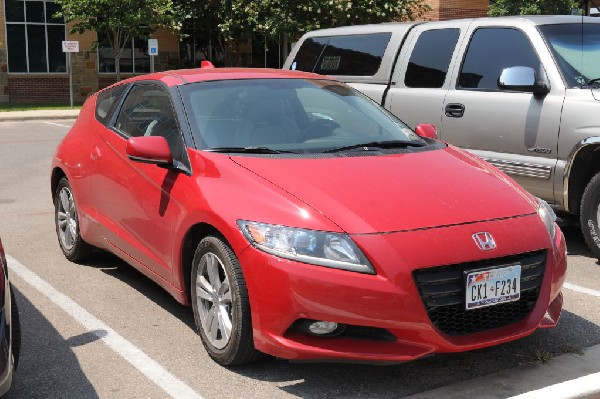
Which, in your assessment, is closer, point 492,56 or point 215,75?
point 215,75

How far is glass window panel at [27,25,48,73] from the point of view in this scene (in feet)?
101

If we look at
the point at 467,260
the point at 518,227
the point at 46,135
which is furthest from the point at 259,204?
the point at 46,135

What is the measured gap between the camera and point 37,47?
102ft

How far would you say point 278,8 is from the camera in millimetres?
28781

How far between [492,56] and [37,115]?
1990cm

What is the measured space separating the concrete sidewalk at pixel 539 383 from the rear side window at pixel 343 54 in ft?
15.2

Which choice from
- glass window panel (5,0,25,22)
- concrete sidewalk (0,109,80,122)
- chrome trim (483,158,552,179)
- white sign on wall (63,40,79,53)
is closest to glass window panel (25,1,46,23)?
glass window panel (5,0,25,22)

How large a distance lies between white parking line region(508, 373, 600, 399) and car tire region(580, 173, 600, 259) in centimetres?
262

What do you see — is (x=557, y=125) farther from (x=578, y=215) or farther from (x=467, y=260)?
(x=467, y=260)

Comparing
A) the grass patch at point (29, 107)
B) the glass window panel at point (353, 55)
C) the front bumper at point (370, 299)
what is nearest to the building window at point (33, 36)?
the grass patch at point (29, 107)

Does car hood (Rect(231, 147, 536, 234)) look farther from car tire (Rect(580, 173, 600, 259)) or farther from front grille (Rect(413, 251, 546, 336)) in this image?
car tire (Rect(580, 173, 600, 259))

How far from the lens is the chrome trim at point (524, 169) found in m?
6.68

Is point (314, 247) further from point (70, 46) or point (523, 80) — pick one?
point (70, 46)

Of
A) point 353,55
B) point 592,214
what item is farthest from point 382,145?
point 353,55
